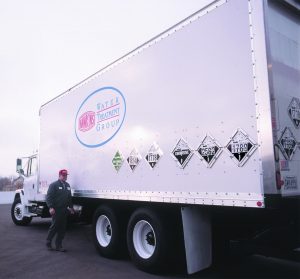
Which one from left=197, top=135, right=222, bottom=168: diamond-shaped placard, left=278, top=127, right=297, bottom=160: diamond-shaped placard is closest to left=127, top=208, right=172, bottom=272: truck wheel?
left=197, top=135, right=222, bottom=168: diamond-shaped placard

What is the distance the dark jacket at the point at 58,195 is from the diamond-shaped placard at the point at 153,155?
9.41 feet

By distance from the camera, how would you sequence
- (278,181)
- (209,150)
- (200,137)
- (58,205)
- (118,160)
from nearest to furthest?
1. (278,181)
2. (209,150)
3. (200,137)
4. (118,160)
5. (58,205)

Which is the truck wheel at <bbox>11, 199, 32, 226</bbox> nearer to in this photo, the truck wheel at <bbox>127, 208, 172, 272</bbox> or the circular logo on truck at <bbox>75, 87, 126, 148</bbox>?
the circular logo on truck at <bbox>75, 87, 126, 148</bbox>

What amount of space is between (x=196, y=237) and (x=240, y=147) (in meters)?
1.59

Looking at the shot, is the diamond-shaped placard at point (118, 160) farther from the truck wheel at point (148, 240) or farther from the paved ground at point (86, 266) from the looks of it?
the paved ground at point (86, 266)

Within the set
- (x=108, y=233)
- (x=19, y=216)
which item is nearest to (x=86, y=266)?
(x=108, y=233)

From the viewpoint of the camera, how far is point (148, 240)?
242 inches

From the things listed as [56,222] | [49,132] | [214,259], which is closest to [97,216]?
[56,222]

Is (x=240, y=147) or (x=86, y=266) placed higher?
(x=240, y=147)

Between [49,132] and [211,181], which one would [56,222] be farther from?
[211,181]

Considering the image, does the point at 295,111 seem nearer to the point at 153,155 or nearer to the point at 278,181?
the point at 278,181

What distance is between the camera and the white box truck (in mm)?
4371

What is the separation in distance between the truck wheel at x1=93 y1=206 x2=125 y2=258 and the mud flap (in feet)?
6.31

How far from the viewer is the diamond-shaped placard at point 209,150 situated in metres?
4.79
